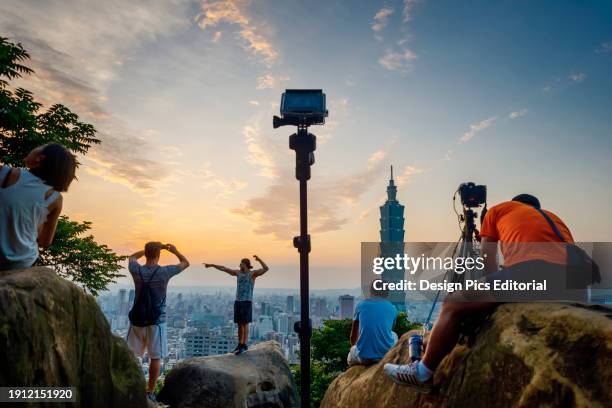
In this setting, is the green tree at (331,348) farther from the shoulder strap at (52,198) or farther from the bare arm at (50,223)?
the shoulder strap at (52,198)

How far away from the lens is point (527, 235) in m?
2.73

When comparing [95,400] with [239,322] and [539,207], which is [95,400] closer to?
[539,207]

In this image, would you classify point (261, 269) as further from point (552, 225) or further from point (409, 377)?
point (552, 225)

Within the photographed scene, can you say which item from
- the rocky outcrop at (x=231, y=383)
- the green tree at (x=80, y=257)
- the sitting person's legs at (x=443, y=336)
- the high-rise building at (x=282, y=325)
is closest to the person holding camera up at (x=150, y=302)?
the rocky outcrop at (x=231, y=383)

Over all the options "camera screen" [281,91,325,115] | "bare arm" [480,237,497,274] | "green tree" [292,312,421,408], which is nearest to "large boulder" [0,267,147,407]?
"camera screen" [281,91,325,115]

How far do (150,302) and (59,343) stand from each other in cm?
304

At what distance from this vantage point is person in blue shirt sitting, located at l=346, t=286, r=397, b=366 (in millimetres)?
5086

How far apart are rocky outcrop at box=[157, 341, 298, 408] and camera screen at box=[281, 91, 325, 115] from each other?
6.40 meters

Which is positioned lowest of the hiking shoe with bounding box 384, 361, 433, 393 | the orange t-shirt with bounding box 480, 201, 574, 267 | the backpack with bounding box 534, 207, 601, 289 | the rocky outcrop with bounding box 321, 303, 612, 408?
the hiking shoe with bounding box 384, 361, 433, 393

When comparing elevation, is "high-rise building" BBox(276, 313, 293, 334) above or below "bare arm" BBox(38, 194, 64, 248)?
below

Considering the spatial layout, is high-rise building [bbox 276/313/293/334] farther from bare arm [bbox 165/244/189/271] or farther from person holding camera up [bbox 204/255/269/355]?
bare arm [bbox 165/244/189/271]

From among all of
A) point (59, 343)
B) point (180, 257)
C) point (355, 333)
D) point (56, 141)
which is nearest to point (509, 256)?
point (355, 333)

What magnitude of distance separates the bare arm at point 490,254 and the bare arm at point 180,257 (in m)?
4.51

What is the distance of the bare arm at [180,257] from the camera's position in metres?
5.79
